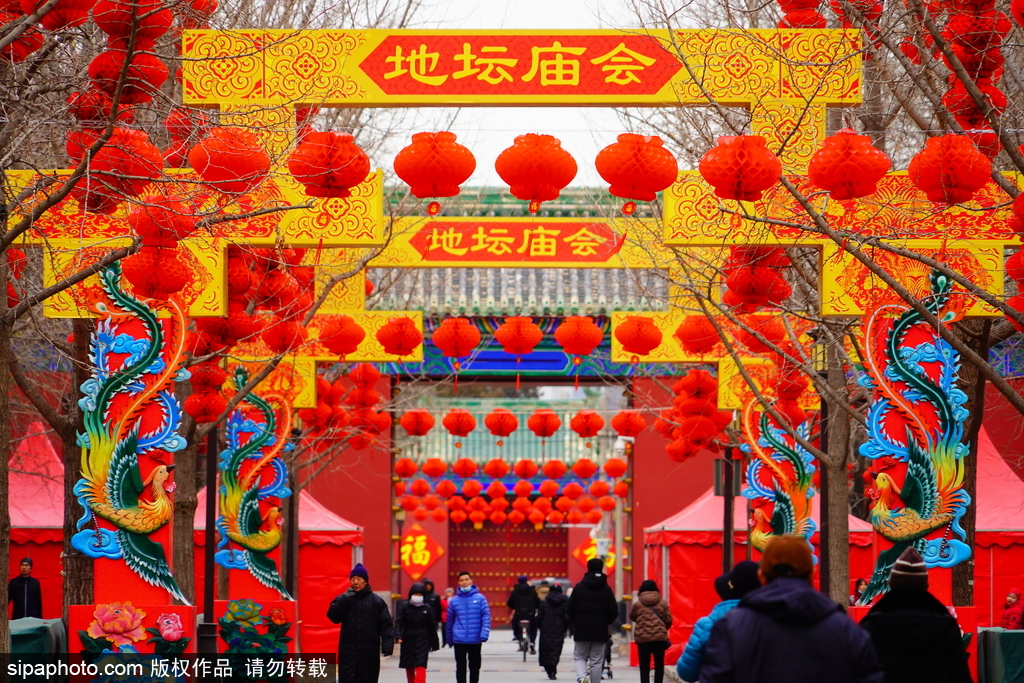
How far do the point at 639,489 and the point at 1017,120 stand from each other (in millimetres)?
18698

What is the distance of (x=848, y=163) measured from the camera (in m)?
9.38

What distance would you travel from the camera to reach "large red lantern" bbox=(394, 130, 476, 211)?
34.4ft

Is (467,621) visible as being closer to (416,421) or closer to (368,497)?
(416,421)

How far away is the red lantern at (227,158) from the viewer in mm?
9914

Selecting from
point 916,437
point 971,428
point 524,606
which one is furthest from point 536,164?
point 524,606

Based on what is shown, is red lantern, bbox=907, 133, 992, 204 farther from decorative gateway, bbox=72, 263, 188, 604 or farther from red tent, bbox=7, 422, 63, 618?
red tent, bbox=7, 422, 63, 618

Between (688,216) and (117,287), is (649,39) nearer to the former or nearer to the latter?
(688,216)

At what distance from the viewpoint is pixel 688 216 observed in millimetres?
12719

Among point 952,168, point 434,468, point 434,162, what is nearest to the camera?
point 952,168

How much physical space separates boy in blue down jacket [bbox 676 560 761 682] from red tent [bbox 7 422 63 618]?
14959 mm

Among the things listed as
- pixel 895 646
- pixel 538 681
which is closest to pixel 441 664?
pixel 538 681

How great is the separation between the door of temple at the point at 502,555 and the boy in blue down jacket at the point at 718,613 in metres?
34.4

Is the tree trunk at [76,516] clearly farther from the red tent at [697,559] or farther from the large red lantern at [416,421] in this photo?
the red tent at [697,559]

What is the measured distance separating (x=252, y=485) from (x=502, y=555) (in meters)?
24.6
